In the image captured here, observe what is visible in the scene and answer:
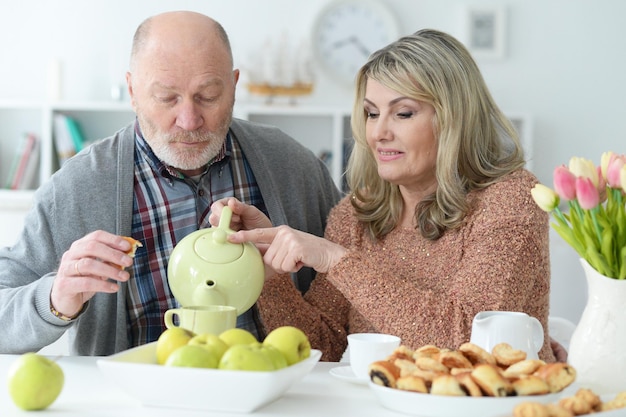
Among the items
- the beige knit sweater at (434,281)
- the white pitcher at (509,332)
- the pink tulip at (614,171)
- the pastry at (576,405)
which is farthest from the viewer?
the beige knit sweater at (434,281)

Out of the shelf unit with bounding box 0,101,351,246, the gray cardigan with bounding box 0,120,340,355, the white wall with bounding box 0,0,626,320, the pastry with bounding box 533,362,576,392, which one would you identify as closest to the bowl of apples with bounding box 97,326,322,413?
the pastry with bounding box 533,362,576,392

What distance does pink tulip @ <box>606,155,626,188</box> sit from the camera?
1.28m

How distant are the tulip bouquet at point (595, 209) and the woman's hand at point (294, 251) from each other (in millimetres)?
524

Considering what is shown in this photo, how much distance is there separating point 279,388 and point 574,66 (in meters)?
3.87

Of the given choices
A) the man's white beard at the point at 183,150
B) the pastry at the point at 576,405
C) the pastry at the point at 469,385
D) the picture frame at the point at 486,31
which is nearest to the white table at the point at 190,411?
the pastry at the point at 469,385

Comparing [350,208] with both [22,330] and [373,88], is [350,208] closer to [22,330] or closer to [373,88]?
[373,88]

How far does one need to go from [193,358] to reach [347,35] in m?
3.61

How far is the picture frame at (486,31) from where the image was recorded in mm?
4562

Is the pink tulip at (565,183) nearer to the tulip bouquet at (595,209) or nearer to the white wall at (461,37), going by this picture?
the tulip bouquet at (595,209)

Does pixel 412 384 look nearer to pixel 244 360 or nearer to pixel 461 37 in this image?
pixel 244 360

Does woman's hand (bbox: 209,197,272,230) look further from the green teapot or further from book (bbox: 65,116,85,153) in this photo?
book (bbox: 65,116,85,153)

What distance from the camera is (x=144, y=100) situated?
195 cm

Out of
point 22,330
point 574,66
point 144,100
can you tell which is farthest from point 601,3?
point 22,330

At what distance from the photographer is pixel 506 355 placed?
124 centimetres
